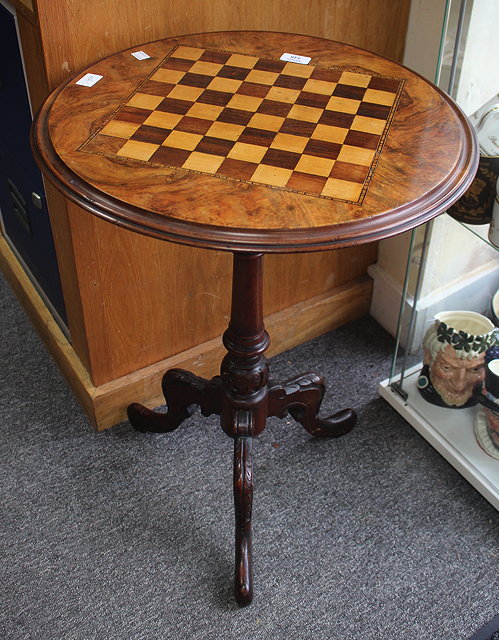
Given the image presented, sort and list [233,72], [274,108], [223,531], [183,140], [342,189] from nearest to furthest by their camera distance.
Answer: [342,189], [183,140], [274,108], [233,72], [223,531]

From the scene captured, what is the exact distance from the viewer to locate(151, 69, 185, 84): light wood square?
1513 mm

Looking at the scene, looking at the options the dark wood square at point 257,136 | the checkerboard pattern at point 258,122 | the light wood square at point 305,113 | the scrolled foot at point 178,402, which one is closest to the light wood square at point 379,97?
the checkerboard pattern at point 258,122

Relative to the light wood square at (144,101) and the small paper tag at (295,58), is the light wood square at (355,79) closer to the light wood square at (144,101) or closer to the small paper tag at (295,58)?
the small paper tag at (295,58)

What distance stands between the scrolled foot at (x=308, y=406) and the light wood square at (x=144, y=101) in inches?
28.1

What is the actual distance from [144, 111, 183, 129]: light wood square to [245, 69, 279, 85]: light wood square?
0.21 metres

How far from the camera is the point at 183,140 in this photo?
1.35 metres

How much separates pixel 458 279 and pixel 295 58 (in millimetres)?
722

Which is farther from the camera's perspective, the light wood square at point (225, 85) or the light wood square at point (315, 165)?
the light wood square at point (225, 85)

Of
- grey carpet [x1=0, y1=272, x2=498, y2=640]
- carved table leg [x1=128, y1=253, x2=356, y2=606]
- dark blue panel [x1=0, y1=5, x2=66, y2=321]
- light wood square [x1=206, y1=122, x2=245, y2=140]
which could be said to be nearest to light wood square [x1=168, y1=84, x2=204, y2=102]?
Answer: light wood square [x1=206, y1=122, x2=245, y2=140]

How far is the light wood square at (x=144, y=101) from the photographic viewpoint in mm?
1435

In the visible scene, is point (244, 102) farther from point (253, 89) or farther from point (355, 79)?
point (355, 79)

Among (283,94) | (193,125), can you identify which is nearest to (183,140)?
(193,125)

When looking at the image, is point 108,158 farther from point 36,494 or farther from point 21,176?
point 36,494

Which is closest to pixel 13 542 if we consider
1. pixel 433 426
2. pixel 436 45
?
pixel 433 426
